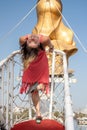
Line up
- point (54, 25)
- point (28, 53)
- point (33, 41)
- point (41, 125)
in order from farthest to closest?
point (54, 25)
point (41, 125)
point (28, 53)
point (33, 41)

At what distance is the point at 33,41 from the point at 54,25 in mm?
13966

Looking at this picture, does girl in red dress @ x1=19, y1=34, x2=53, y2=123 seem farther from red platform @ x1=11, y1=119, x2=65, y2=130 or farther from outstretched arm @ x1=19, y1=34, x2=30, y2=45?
red platform @ x1=11, y1=119, x2=65, y2=130

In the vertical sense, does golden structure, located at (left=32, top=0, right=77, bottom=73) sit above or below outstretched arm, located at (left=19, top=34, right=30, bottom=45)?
above

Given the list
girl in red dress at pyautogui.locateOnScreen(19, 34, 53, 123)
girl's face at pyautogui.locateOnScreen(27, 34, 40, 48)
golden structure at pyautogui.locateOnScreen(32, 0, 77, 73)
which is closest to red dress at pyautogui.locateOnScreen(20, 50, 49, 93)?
girl in red dress at pyautogui.locateOnScreen(19, 34, 53, 123)

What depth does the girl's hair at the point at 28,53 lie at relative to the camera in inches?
134

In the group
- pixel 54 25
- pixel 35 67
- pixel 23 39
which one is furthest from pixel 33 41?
pixel 54 25

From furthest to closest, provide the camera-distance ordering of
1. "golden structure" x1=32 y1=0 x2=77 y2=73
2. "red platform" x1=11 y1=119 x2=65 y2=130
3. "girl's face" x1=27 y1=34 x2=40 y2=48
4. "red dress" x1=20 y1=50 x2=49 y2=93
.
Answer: "golden structure" x1=32 y1=0 x2=77 y2=73
"red platform" x1=11 y1=119 x2=65 y2=130
"red dress" x1=20 y1=50 x2=49 y2=93
"girl's face" x1=27 y1=34 x2=40 y2=48

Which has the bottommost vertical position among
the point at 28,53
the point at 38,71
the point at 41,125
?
the point at 41,125

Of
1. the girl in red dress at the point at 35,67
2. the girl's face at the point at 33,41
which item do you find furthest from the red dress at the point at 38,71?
the girl's face at the point at 33,41

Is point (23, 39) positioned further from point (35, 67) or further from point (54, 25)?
A: point (54, 25)

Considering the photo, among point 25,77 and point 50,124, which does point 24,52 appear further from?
point 50,124

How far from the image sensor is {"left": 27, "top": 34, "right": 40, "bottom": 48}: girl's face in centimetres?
333

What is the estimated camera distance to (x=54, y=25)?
17.2 m

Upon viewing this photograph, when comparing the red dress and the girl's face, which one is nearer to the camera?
the girl's face
